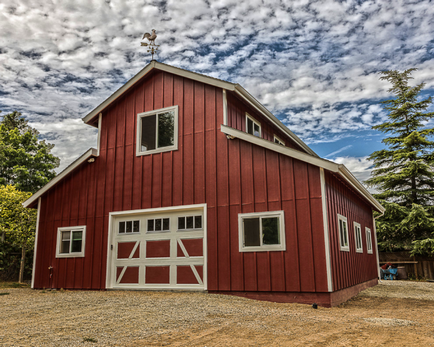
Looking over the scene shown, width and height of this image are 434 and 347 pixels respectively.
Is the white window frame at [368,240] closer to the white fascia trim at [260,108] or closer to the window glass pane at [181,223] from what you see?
the white fascia trim at [260,108]

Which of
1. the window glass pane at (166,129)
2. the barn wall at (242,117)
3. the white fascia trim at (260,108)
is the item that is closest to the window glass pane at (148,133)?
the window glass pane at (166,129)

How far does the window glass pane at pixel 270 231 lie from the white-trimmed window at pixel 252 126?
349cm

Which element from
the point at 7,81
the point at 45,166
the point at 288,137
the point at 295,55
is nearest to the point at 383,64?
the point at 295,55

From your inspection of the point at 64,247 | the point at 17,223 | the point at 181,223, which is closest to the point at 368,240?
the point at 181,223

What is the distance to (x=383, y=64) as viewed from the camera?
2139 centimetres

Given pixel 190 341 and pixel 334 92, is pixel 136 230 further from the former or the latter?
pixel 334 92

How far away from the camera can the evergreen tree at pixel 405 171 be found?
19.9 m

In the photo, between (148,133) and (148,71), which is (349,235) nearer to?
(148,133)

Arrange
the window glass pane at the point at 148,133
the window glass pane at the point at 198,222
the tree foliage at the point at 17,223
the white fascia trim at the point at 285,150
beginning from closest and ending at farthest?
1. the white fascia trim at the point at 285,150
2. the window glass pane at the point at 198,222
3. the window glass pane at the point at 148,133
4. the tree foliage at the point at 17,223

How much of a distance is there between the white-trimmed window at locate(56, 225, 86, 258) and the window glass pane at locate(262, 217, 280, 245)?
19.1ft

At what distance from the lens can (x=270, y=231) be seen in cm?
882

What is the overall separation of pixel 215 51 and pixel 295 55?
3.23 metres

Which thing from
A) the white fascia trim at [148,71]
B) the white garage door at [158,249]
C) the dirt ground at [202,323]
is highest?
the white fascia trim at [148,71]

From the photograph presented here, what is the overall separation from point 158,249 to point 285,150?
14.6 ft
